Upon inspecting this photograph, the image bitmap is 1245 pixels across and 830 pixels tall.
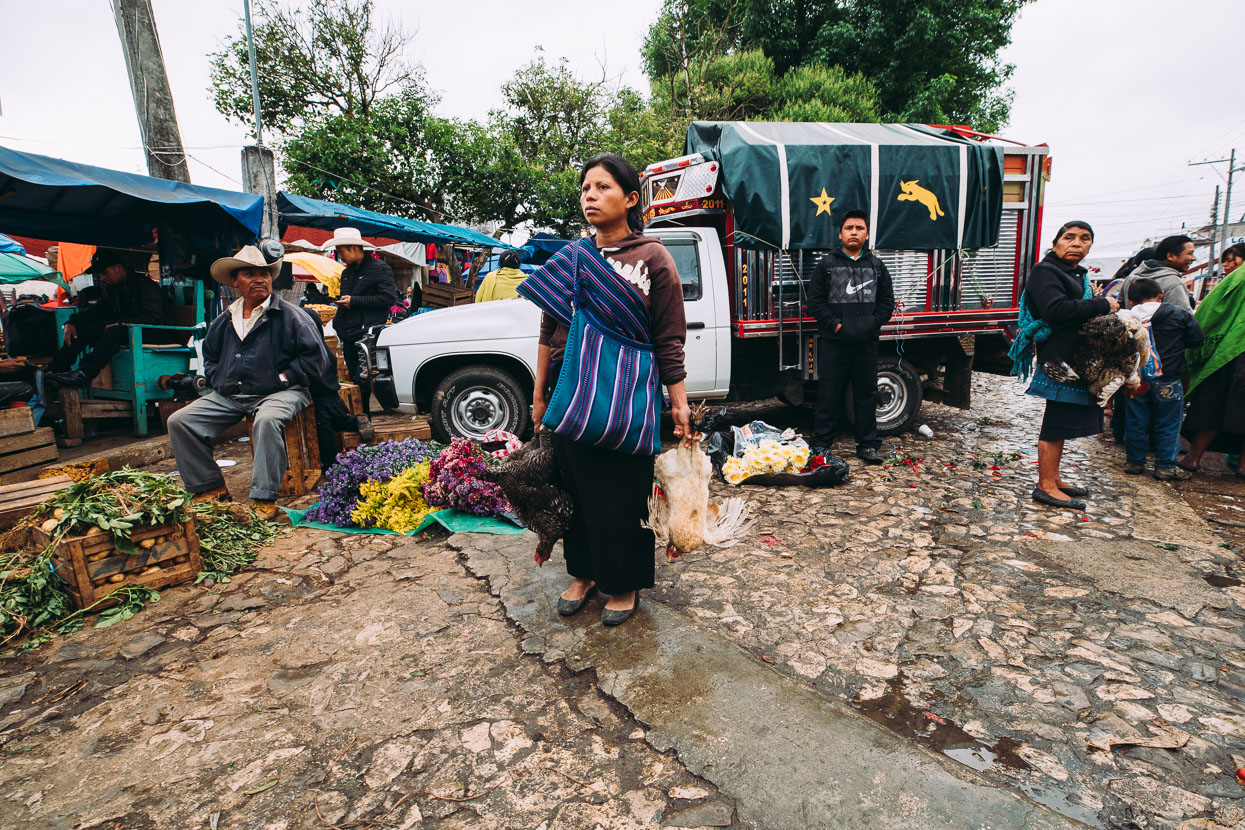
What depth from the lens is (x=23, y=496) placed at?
3.59 metres

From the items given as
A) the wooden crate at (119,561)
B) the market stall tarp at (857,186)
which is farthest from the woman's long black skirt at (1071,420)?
the wooden crate at (119,561)

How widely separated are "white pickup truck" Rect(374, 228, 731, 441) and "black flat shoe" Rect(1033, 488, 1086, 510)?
2.61 m

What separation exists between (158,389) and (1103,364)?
8.64m

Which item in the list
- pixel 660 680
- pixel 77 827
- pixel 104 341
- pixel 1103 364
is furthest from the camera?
pixel 104 341

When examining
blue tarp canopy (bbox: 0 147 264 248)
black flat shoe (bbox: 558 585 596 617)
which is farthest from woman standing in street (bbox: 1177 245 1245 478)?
blue tarp canopy (bbox: 0 147 264 248)

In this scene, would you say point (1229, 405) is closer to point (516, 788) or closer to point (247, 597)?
point (516, 788)

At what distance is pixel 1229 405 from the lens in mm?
4785

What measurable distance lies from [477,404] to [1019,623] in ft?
14.0

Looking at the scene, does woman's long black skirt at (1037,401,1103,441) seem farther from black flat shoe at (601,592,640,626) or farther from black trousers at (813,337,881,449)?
black flat shoe at (601,592,640,626)

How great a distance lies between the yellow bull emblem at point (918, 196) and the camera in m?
5.74

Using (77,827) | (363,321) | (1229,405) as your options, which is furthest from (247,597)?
(1229,405)

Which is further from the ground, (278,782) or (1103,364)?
(1103,364)

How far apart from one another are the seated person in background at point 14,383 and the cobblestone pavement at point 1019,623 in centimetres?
547

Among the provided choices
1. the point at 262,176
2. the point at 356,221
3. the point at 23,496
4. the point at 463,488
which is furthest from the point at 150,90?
the point at 463,488
